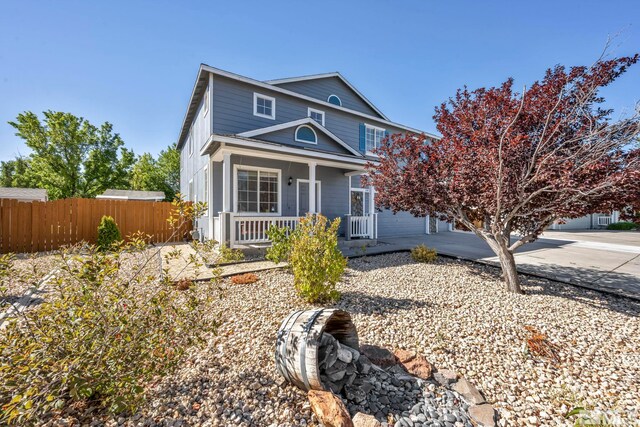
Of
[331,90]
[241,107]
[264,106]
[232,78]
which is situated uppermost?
[331,90]

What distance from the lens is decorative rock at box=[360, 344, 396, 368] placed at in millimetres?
2684

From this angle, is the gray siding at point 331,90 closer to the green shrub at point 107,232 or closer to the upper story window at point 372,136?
the upper story window at point 372,136

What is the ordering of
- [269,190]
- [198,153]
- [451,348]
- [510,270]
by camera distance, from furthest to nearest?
[198,153]
[269,190]
[510,270]
[451,348]

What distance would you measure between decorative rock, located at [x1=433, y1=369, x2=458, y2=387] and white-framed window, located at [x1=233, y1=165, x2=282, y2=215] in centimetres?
768

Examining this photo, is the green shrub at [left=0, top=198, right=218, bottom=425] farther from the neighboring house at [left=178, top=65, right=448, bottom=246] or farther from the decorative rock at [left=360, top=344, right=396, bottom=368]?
the neighboring house at [left=178, top=65, right=448, bottom=246]

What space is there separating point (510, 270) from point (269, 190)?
7893 millimetres

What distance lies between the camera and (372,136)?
14.1 m

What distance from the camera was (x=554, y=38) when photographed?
646 centimetres

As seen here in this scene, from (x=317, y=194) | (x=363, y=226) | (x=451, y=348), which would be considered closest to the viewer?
(x=451, y=348)

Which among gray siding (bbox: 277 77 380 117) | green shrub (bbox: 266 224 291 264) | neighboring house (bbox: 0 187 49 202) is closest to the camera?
green shrub (bbox: 266 224 291 264)

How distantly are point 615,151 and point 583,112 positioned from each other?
815mm

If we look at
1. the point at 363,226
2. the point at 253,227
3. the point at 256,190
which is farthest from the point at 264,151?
the point at 363,226

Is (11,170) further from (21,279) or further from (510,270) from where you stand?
(510,270)

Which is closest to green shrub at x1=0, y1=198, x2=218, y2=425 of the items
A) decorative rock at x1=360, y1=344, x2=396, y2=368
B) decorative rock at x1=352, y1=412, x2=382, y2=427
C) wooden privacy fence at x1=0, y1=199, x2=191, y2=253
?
decorative rock at x1=352, y1=412, x2=382, y2=427
